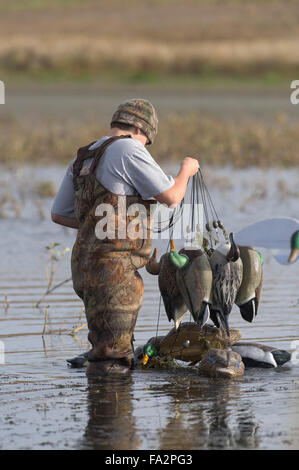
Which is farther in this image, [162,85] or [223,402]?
[162,85]

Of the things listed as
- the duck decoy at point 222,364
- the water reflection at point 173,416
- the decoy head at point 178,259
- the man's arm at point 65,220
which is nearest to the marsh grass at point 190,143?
the man's arm at point 65,220

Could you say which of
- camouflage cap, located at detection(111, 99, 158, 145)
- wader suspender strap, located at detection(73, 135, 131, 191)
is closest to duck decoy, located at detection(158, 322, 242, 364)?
wader suspender strap, located at detection(73, 135, 131, 191)

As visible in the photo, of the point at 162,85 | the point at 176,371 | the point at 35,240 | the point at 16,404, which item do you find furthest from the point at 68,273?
the point at 162,85

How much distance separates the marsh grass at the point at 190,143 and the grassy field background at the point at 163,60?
0.02m

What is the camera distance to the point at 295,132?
20.1m

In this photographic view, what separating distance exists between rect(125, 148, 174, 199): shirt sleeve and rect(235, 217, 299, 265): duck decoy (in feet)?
1.99

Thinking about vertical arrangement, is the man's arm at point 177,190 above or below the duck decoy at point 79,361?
above

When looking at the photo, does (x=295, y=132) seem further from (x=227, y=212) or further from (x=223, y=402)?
(x=223, y=402)

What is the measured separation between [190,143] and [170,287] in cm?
1270

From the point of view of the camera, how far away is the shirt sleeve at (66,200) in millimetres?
7008

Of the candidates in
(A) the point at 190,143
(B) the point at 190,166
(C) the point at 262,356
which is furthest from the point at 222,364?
(A) the point at 190,143

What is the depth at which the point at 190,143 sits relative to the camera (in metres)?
19.5

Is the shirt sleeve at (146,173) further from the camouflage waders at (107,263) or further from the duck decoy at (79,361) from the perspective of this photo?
the duck decoy at (79,361)
